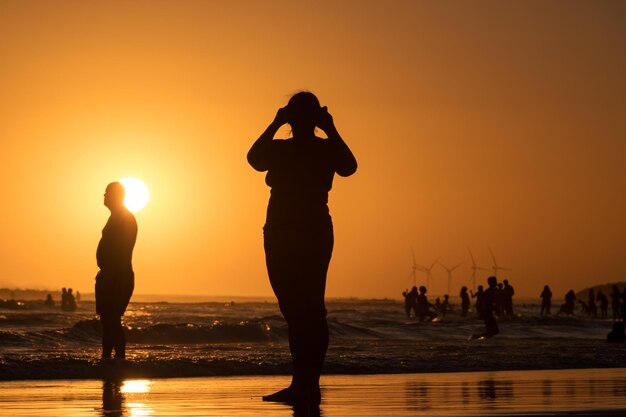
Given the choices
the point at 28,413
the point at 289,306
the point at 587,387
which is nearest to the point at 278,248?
the point at 289,306

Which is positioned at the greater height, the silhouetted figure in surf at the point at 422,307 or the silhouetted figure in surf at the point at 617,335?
the silhouetted figure in surf at the point at 422,307

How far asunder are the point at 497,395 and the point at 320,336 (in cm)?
236

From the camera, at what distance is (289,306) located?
30.7 ft

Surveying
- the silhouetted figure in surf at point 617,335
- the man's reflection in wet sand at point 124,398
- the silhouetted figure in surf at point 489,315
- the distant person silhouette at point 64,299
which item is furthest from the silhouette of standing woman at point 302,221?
the distant person silhouette at point 64,299

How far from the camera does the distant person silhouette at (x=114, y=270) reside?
50.7ft

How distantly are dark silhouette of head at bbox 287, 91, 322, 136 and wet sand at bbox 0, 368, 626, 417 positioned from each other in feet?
7.39

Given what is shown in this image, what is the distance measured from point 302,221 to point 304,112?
3.04 ft

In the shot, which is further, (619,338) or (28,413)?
(619,338)

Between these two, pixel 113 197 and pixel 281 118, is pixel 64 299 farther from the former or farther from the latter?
pixel 281 118

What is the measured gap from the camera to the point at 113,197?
1565 centimetres

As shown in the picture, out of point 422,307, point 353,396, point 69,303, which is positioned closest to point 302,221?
point 353,396

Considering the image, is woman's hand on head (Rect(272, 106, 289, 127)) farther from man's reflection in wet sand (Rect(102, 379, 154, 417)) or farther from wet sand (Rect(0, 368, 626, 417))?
man's reflection in wet sand (Rect(102, 379, 154, 417))

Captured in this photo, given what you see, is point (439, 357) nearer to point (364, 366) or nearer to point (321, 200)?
point (364, 366)

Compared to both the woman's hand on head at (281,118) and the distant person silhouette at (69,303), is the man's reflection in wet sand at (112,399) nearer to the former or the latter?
the woman's hand on head at (281,118)
